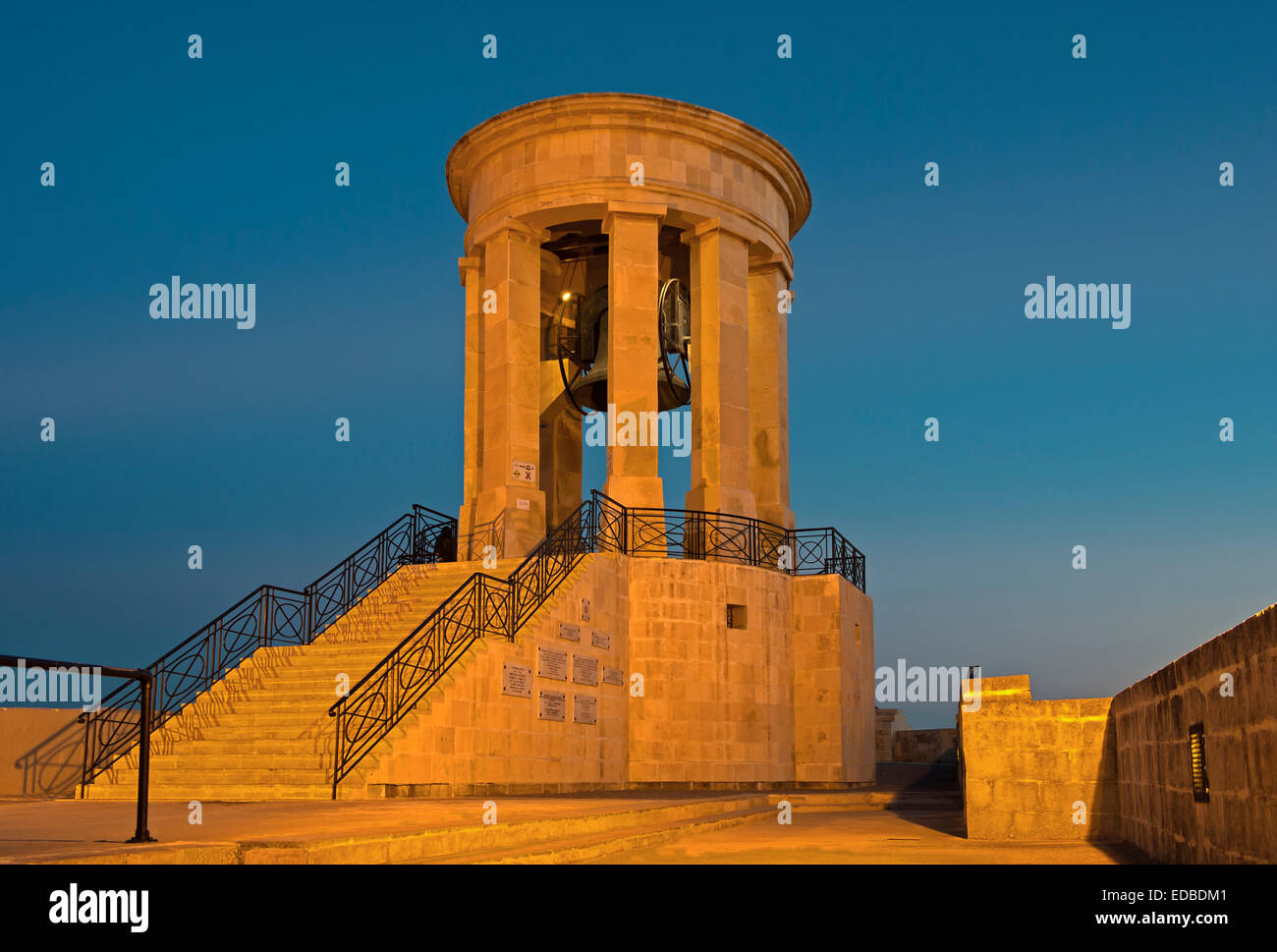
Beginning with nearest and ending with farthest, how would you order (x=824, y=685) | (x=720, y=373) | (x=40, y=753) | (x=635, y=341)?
(x=40, y=753)
(x=824, y=685)
(x=635, y=341)
(x=720, y=373)

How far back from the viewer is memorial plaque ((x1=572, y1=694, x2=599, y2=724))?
17.8 metres

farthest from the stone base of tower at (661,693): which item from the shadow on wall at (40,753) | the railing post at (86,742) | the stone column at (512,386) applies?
the shadow on wall at (40,753)

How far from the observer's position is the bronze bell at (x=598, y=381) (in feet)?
83.0

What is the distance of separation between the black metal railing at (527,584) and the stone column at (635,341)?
87 centimetres

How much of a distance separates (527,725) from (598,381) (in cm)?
998

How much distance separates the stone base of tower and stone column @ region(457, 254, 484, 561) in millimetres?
6095

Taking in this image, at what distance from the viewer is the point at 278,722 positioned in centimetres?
1570

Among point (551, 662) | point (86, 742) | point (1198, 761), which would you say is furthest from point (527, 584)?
point (1198, 761)

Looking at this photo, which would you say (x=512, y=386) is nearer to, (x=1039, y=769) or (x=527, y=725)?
(x=527, y=725)

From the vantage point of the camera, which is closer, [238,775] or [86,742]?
[238,775]

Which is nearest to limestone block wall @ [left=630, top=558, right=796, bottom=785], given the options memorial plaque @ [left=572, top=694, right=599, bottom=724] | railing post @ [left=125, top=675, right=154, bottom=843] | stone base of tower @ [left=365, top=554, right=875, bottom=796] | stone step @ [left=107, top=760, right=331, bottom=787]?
stone base of tower @ [left=365, top=554, right=875, bottom=796]

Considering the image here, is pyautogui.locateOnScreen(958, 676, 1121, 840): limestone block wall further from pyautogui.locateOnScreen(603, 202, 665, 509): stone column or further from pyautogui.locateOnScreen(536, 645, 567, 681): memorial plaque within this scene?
pyautogui.locateOnScreen(603, 202, 665, 509): stone column
